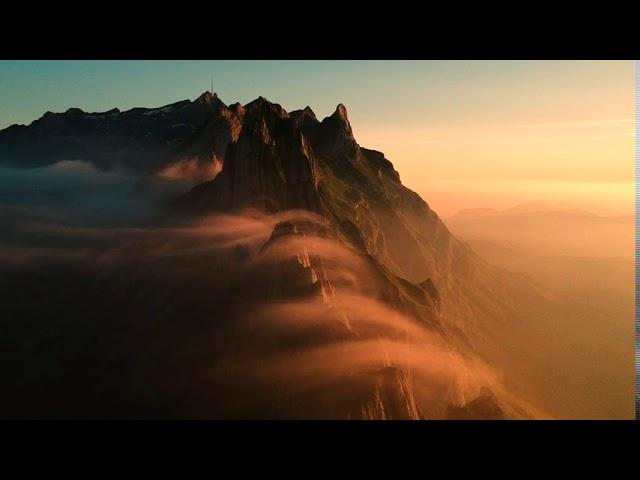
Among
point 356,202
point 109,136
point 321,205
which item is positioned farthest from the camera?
point 109,136

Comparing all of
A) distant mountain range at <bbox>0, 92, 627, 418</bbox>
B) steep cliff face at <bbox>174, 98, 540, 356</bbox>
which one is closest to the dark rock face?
distant mountain range at <bbox>0, 92, 627, 418</bbox>

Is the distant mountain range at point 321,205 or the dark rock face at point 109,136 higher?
the dark rock face at point 109,136

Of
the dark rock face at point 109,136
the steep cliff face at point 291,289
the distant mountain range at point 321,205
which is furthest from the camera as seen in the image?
the dark rock face at point 109,136

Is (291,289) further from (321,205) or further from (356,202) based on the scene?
(356,202)

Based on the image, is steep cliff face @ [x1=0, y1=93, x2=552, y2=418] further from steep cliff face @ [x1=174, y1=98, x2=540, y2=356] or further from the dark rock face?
the dark rock face

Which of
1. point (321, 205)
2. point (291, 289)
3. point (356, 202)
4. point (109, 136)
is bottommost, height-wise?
point (291, 289)

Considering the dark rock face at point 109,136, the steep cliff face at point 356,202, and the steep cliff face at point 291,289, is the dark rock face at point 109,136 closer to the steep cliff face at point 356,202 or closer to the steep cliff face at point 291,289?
the steep cliff face at point 291,289

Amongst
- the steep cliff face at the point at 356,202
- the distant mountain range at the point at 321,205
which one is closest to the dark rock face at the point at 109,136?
the distant mountain range at the point at 321,205

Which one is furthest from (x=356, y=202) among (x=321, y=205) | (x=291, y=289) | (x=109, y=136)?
(x=109, y=136)

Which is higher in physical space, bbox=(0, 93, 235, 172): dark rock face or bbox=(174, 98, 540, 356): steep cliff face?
bbox=(0, 93, 235, 172): dark rock face
